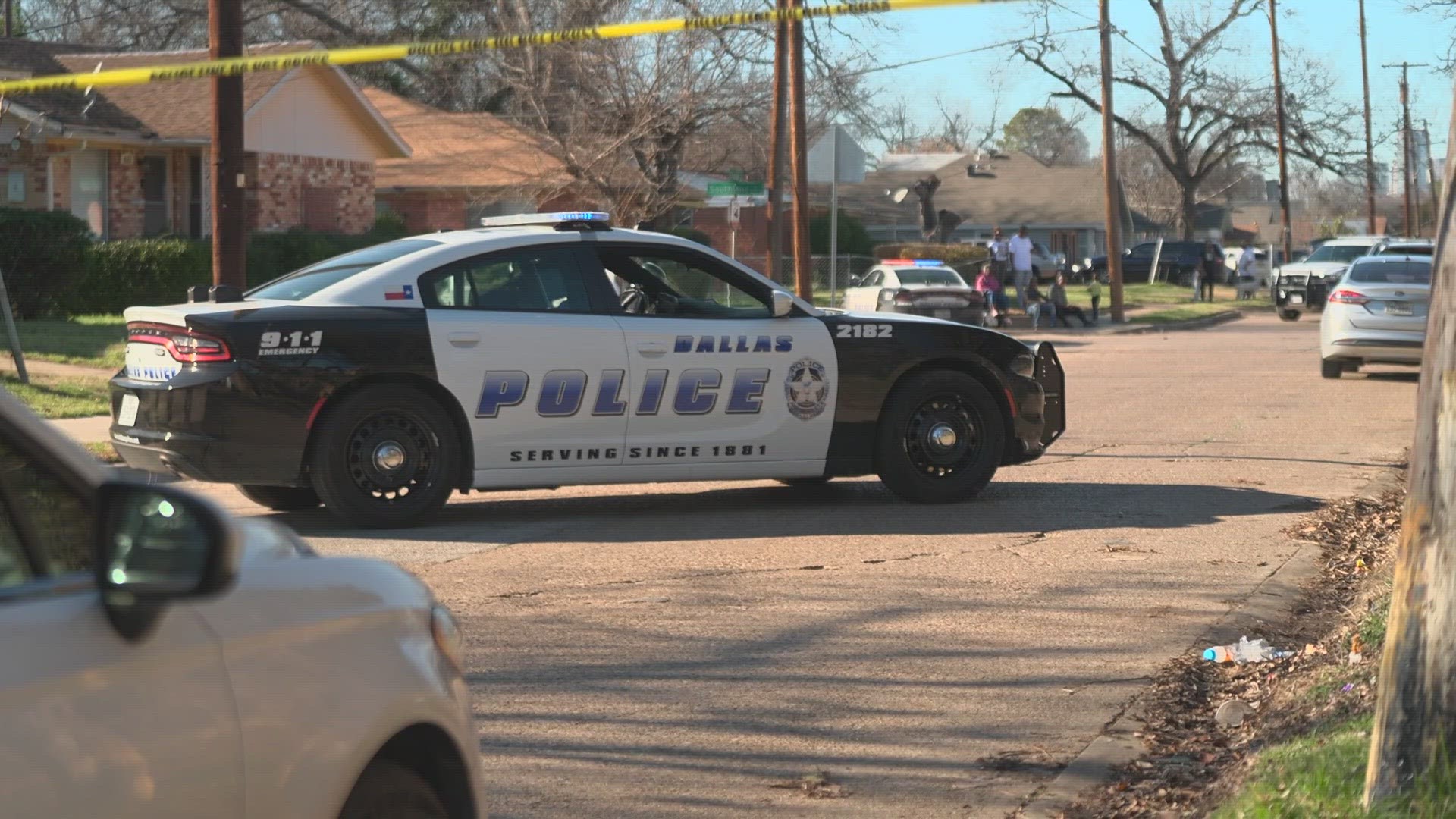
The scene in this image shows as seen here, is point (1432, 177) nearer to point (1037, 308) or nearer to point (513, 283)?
point (1037, 308)

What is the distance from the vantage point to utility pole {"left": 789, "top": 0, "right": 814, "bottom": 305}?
88.4 ft

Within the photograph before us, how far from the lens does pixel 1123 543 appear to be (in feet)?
30.7

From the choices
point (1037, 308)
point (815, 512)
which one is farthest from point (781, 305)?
point (1037, 308)

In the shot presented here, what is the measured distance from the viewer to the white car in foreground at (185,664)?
7.70 ft

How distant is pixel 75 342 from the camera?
20.5 meters

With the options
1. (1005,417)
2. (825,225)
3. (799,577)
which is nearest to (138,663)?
(799,577)

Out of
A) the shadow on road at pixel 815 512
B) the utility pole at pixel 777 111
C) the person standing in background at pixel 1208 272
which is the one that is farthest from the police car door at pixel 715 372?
the person standing in background at pixel 1208 272

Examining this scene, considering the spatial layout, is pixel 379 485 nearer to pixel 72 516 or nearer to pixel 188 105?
pixel 72 516

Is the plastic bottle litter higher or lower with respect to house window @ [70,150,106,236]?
lower

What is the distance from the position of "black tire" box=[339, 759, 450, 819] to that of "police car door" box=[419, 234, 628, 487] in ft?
20.9

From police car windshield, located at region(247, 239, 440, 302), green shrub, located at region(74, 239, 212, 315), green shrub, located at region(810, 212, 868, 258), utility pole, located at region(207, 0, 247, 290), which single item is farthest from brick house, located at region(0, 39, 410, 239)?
police car windshield, located at region(247, 239, 440, 302)

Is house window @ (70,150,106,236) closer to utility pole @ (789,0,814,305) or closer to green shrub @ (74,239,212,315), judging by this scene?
green shrub @ (74,239,212,315)

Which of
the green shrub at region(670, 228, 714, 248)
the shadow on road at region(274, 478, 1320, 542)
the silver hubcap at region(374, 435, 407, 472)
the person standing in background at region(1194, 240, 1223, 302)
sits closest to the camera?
the silver hubcap at region(374, 435, 407, 472)

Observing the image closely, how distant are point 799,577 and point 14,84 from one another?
556 centimetres
